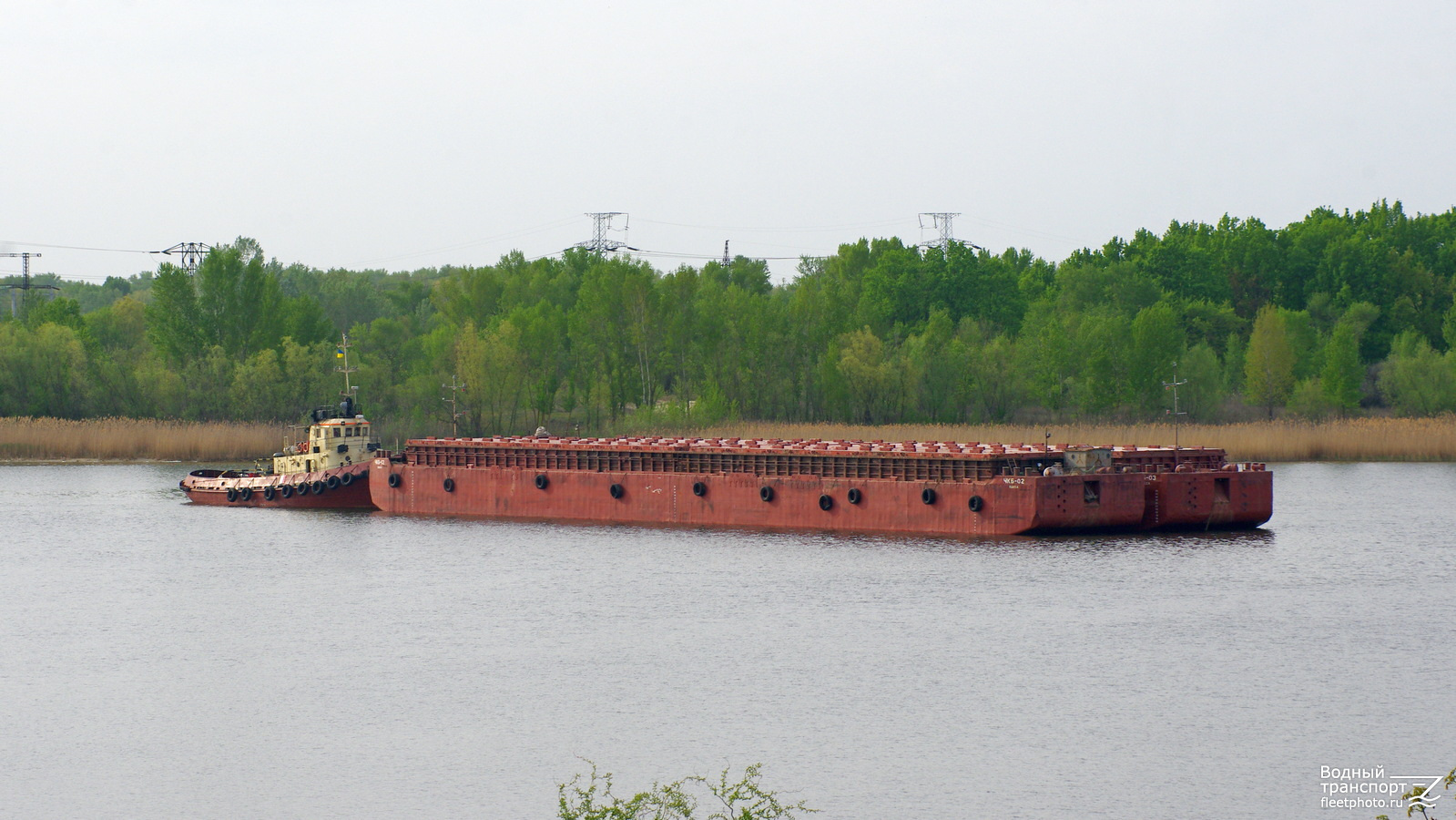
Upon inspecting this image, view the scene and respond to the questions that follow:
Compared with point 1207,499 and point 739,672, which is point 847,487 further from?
point 739,672

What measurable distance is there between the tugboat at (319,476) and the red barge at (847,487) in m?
2.92

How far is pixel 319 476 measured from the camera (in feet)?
208

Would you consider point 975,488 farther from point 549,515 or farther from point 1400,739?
point 1400,739

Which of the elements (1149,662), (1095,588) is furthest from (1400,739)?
(1095,588)

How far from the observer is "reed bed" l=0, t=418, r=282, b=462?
3410 inches

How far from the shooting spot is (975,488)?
4850 centimetres

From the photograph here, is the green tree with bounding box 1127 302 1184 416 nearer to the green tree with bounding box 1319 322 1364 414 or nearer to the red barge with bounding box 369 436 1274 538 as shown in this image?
the green tree with bounding box 1319 322 1364 414

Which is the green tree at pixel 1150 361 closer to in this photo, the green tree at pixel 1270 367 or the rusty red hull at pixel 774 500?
the green tree at pixel 1270 367

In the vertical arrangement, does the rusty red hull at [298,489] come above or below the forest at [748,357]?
below

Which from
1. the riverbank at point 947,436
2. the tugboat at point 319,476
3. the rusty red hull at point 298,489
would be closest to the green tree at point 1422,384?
Result: the riverbank at point 947,436

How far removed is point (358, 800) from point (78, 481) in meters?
61.4

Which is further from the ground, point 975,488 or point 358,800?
point 975,488

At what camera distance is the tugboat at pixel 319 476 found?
63.3 metres

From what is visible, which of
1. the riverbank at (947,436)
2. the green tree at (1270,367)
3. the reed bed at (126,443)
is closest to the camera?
the riverbank at (947,436)
